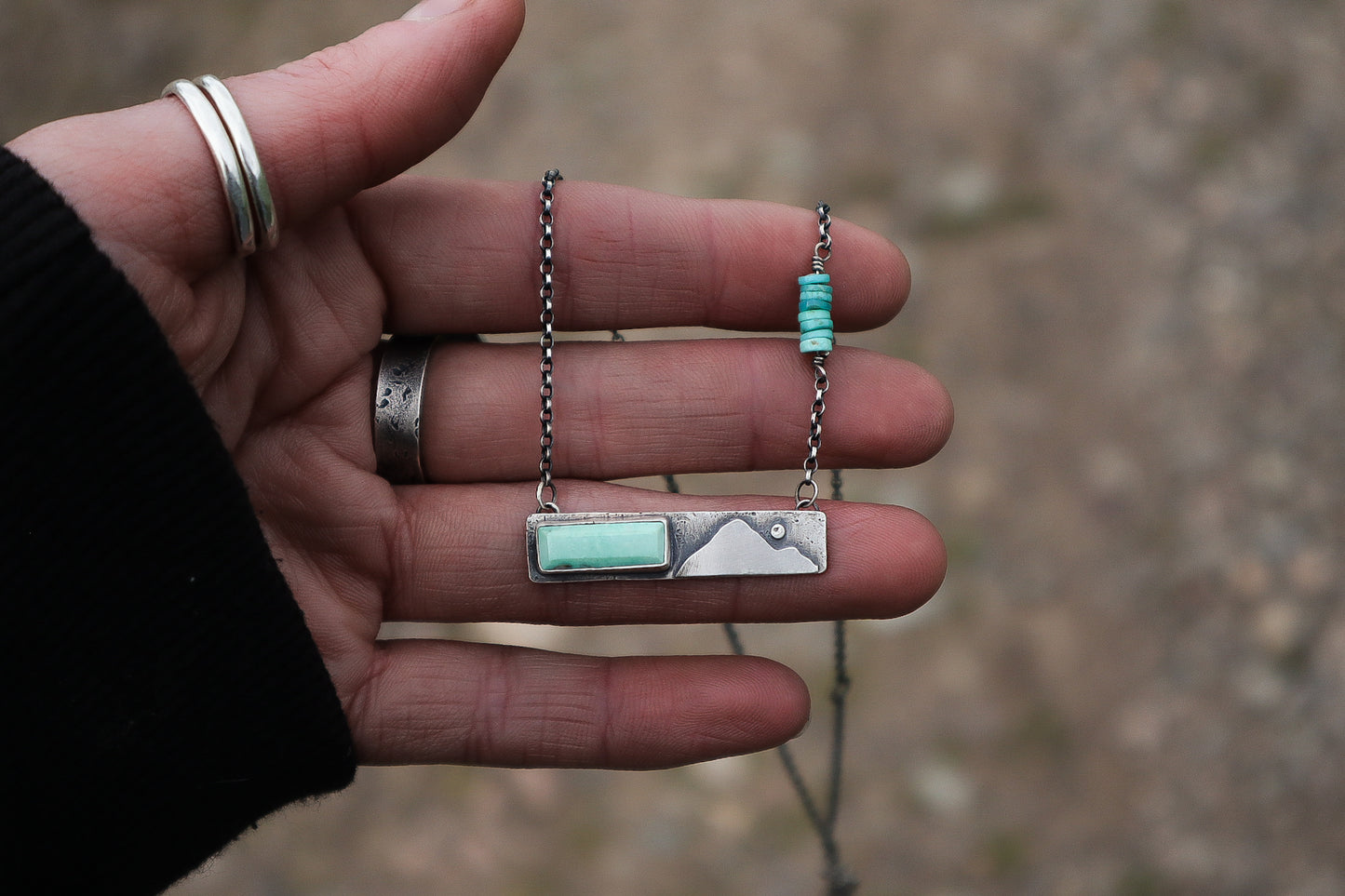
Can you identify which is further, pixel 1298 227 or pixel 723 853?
pixel 1298 227

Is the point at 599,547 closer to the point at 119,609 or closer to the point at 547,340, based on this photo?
the point at 547,340

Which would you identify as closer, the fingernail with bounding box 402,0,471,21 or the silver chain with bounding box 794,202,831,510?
the fingernail with bounding box 402,0,471,21

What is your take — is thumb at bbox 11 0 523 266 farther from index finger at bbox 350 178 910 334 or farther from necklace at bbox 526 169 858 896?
necklace at bbox 526 169 858 896

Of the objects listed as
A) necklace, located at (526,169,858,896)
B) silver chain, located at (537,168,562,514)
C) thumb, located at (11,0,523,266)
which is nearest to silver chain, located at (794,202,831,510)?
necklace, located at (526,169,858,896)

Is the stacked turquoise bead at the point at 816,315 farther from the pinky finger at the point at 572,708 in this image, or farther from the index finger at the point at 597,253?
the pinky finger at the point at 572,708

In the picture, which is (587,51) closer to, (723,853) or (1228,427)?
(1228,427)

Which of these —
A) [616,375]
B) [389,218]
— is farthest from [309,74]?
[616,375]
